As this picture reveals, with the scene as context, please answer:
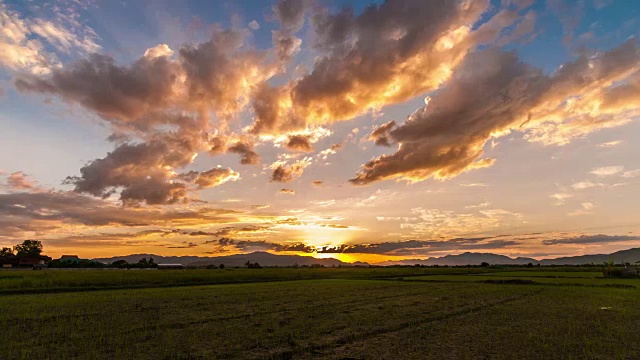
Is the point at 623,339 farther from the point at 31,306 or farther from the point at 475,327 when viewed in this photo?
the point at 31,306

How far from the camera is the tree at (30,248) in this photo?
499 feet

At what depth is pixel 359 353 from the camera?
1277cm

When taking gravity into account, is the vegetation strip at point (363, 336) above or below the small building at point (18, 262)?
below

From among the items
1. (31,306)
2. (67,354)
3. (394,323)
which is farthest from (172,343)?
(31,306)

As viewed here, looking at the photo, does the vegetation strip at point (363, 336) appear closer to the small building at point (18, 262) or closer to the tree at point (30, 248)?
the small building at point (18, 262)

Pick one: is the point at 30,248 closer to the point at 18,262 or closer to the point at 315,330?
the point at 18,262

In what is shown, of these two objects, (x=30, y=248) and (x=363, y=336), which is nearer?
(x=363, y=336)

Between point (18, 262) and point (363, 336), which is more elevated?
point (18, 262)

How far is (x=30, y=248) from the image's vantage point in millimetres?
155375

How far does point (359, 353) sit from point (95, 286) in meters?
40.2

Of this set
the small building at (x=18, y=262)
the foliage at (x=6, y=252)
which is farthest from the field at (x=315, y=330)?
the foliage at (x=6, y=252)

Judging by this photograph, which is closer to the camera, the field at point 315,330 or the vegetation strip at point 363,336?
the vegetation strip at point 363,336

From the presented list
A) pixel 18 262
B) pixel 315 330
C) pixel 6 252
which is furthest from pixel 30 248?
pixel 315 330

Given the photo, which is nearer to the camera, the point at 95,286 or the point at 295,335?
the point at 295,335
